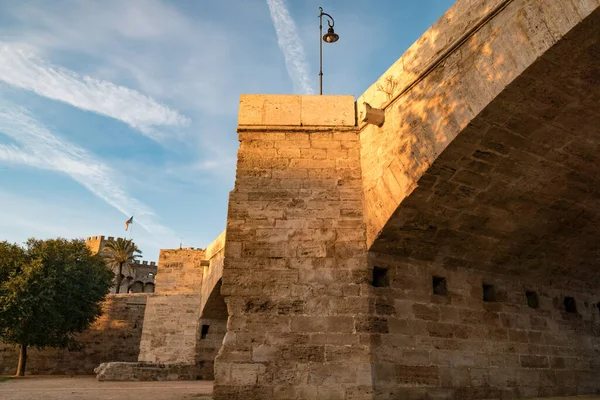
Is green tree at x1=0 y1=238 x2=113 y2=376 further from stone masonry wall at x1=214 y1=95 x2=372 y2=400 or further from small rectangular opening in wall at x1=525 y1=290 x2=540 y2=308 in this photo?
small rectangular opening in wall at x1=525 y1=290 x2=540 y2=308

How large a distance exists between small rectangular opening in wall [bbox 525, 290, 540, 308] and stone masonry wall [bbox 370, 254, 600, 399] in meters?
0.04

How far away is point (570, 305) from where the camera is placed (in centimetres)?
734

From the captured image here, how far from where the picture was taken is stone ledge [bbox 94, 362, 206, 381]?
451 inches

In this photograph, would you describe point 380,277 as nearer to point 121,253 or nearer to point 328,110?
point 328,110

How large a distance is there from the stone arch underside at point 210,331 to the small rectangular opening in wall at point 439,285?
26.4 feet

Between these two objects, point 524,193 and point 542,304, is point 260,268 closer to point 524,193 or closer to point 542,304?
point 524,193

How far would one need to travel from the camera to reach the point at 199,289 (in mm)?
15945

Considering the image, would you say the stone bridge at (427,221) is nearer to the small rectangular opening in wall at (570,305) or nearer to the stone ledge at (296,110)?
the stone ledge at (296,110)

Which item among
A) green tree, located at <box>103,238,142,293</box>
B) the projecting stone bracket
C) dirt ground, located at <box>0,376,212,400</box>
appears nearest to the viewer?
the projecting stone bracket

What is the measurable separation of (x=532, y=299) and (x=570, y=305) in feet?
3.53

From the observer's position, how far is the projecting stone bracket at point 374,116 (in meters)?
5.46

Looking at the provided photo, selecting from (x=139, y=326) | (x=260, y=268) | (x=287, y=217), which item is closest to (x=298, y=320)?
(x=260, y=268)

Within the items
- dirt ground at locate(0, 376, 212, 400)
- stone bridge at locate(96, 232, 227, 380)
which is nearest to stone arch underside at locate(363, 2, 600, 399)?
dirt ground at locate(0, 376, 212, 400)

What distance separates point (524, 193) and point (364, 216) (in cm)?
200
